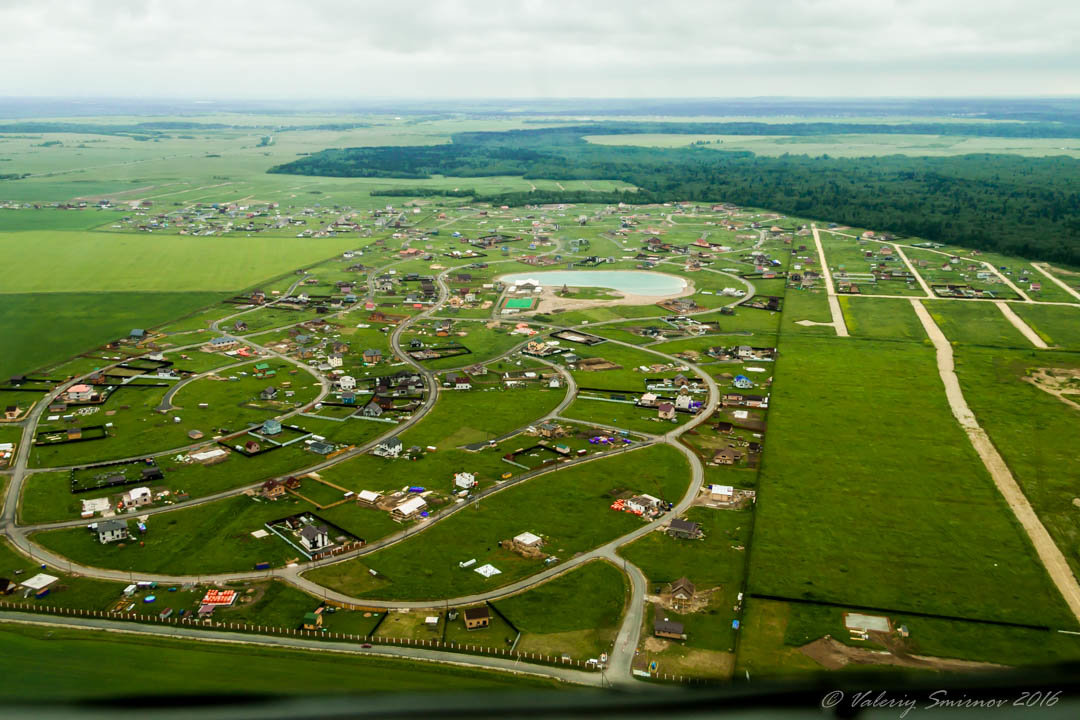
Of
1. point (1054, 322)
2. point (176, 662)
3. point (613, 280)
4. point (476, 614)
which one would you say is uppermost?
point (1054, 322)

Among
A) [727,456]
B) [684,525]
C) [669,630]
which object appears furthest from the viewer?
[727,456]

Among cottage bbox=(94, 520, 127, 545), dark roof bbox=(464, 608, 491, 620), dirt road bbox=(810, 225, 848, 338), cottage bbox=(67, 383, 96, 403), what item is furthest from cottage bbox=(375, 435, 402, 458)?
dirt road bbox=(810, 225, 848, 338)

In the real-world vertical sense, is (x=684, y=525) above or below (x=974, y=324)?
below

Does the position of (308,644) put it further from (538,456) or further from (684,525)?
(538,456)

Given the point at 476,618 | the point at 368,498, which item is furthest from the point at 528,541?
the point at 368,498

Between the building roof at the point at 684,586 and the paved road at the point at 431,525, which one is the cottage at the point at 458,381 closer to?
the paved road at the point at 431,525

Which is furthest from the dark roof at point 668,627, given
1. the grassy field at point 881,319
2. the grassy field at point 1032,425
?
the grassy field at point 881,319

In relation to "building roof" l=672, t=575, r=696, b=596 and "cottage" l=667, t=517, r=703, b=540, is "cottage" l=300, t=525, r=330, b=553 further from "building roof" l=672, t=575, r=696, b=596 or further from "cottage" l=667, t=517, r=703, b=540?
"cottage" l=667, t=517, r=703, b=540
